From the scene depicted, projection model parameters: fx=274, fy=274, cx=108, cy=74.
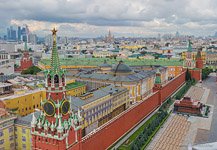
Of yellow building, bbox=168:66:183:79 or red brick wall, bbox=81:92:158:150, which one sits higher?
yellow building, bbox=168:66:183:79

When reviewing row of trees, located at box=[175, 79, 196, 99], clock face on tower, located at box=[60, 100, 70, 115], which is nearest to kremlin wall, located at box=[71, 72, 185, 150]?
clock face on tower, located at box=[60, 100, 70, 115]

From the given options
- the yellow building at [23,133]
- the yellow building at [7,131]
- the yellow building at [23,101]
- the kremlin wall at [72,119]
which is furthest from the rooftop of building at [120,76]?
the yellow building at [7,131]

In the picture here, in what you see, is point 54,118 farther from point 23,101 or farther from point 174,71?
point 174,71

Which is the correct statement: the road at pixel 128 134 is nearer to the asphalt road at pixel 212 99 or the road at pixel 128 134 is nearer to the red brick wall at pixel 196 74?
the asphalt road at pixel 212 99

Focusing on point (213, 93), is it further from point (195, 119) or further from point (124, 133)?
point (124, 133)

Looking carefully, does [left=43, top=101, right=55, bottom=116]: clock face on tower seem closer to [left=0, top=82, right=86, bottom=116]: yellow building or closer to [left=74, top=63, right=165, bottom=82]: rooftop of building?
[left=0, top=82, right=86, bottom=116]: yellow building

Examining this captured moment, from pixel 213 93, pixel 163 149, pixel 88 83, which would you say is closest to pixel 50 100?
pixel 163 149

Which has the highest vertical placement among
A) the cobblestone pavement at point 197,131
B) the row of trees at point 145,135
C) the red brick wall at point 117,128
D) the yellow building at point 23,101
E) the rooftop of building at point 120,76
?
the rooftop of building at point 120,76
